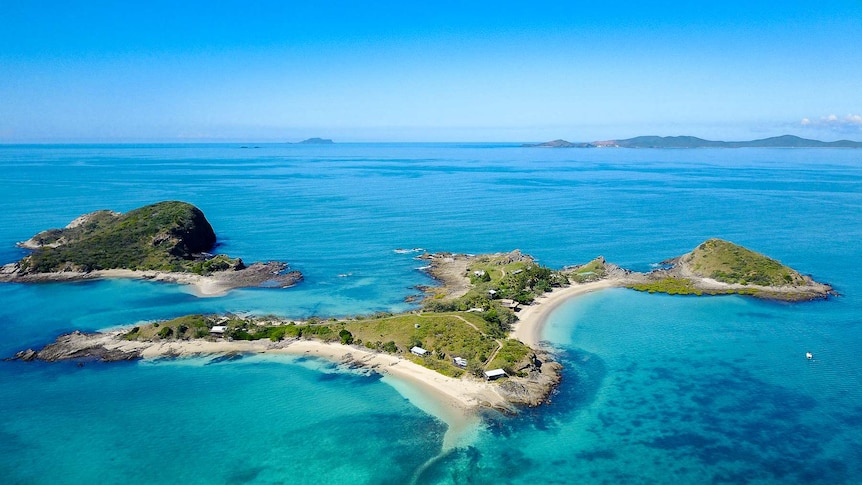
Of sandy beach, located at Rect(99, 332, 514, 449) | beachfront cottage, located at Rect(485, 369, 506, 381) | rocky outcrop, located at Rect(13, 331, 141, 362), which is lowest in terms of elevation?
rocky outcrop, located at Rect(13, 331, 141, 362)

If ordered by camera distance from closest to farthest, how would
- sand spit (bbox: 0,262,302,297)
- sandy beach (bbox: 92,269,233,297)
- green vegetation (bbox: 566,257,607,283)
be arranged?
sandy beach (bbox: 92,269,233,297), sand spit (bbox: 0,262,302,297), green vegetation (bbox: 566,257,607,283)

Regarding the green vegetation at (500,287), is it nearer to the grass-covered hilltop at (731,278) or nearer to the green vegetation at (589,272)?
the green vegetation at (589,272)

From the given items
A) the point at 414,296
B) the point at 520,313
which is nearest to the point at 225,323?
the point at 414,296

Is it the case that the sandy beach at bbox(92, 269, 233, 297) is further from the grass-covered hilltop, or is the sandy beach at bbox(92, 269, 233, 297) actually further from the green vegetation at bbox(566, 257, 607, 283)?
the grass-covered hilltop

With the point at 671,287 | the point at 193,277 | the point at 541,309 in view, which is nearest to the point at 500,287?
the point at 541,309

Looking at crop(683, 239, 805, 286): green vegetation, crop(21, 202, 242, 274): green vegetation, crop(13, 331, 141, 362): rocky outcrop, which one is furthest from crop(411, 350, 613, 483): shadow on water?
crop(21, 202, 242, 274): green vegetation

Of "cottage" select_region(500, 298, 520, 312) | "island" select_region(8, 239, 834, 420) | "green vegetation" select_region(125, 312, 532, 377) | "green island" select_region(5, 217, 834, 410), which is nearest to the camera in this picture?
"island" select_region(8, 239, 834, 420)

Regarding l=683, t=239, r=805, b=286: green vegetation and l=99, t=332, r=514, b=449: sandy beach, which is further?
l=683, t=239, r=805, b=286: green vegetation
